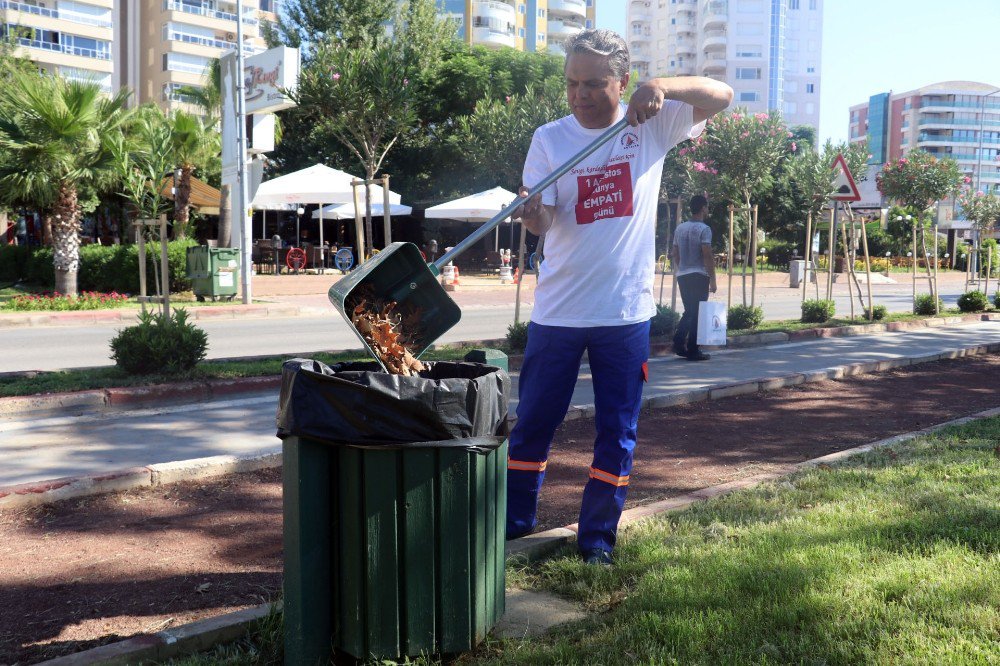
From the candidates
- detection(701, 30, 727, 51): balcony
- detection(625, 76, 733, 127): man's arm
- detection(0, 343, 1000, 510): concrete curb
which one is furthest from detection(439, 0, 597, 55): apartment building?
detection(625, 76, 733, 127): man's arm

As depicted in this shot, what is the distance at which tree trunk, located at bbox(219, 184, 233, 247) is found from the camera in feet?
69.4

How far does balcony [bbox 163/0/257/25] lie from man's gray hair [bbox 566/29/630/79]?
69195mm

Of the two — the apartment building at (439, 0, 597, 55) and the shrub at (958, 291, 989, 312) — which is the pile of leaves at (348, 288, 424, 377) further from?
the apartment building at (439, 0, 597, 55)

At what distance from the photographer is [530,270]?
32.5 meters

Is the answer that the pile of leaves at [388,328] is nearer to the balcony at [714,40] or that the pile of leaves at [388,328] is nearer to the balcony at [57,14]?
the balcony at [57,14]

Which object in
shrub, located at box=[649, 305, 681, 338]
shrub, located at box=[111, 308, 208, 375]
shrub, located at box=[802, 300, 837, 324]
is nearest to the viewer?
shrub, located at box=[111, 308, 208, 375]

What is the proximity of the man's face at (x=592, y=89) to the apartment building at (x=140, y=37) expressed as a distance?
63477 mm

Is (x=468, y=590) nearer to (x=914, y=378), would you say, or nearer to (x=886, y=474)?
(x=886, y=474)

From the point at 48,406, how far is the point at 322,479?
17.3 feet

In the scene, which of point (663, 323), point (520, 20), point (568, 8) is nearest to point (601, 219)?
point (663, 323)

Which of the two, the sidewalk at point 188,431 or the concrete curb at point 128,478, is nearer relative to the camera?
the concrete curb at point 128,478

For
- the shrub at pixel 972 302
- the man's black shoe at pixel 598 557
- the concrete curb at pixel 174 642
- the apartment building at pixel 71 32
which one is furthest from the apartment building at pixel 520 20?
the concrete curb at pixel 174 642

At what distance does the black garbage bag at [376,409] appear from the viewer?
8.38 ft

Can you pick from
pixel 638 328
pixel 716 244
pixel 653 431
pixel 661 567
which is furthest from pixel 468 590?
pixel 716 244
